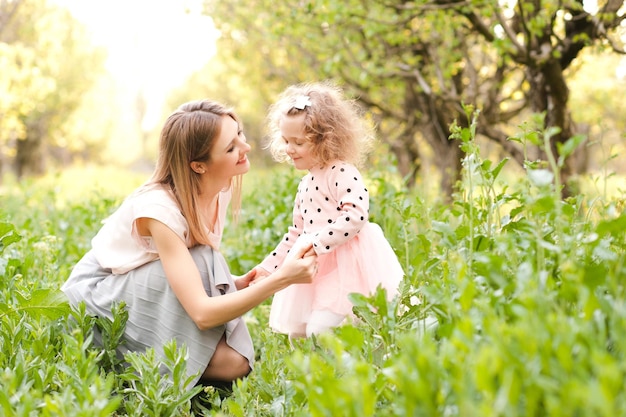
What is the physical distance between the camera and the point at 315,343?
245 cm

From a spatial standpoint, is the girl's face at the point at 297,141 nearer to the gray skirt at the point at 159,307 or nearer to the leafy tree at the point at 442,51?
the gray skirt at the point at 159,307

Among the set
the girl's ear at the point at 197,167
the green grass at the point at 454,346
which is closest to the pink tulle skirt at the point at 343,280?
the green grass at the point at 454,346

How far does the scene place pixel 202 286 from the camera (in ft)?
8.32

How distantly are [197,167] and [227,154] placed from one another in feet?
0.48

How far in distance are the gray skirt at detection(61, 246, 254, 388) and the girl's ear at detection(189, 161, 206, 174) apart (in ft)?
→ 1.11

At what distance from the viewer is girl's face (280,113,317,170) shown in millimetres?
2955

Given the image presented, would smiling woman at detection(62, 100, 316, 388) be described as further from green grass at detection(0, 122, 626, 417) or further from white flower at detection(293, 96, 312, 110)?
white flower at detection(293, 96, 312, 110)

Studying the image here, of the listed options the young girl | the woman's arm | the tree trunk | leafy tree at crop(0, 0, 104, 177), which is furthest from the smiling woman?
the tree trunk

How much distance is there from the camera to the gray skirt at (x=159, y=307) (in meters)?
2.62

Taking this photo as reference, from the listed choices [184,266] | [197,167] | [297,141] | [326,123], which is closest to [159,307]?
[184,266]

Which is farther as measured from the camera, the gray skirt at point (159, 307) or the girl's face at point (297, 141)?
the girl's face at point (297, 141)

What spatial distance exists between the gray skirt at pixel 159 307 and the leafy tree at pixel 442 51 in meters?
1.40

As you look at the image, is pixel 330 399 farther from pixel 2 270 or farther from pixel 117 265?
pixel 2 270

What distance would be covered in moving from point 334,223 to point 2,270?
1.44m
